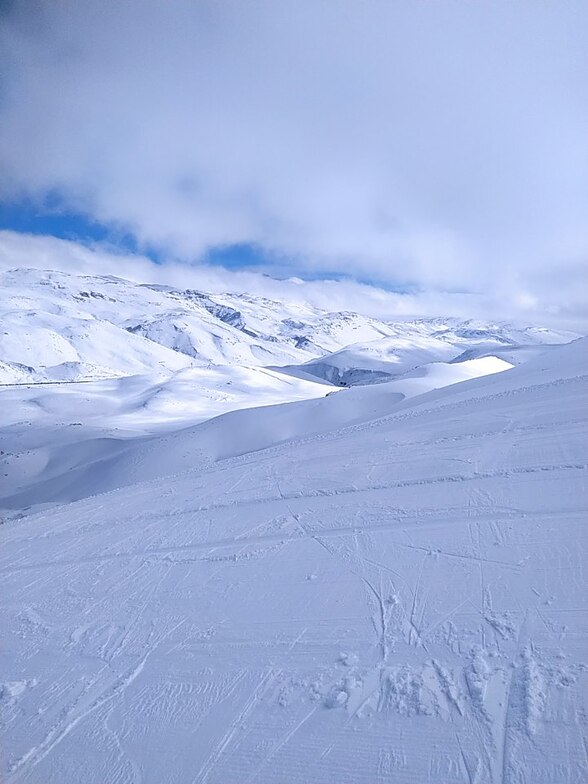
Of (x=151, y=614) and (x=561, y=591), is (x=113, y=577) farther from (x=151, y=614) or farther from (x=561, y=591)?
(x=561, y=591)

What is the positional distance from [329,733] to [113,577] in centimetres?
354

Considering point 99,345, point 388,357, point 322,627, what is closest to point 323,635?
point 322,627

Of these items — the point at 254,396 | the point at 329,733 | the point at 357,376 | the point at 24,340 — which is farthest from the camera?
the point at 357,376

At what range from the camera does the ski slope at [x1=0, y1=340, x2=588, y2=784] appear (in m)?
2.85

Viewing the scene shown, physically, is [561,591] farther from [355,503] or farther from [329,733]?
[355,503]

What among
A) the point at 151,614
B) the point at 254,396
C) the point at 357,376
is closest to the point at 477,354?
the point at 357,376

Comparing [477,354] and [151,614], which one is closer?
[151,614]

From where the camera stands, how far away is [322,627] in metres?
3.87

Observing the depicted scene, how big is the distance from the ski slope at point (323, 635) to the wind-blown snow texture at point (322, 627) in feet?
0.05

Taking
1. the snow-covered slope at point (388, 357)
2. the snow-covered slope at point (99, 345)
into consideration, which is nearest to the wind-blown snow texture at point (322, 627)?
the snow-covered slope at point (99, 345)

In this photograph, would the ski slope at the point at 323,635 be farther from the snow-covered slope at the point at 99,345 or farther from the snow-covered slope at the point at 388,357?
the snow-covered slope at the point at 388,357

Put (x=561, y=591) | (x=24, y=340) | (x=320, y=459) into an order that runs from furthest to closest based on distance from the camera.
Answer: (x=24, y=340)
(x=320, y=459)
(x=561, y=591)

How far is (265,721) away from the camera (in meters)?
3.12

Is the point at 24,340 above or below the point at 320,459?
above
